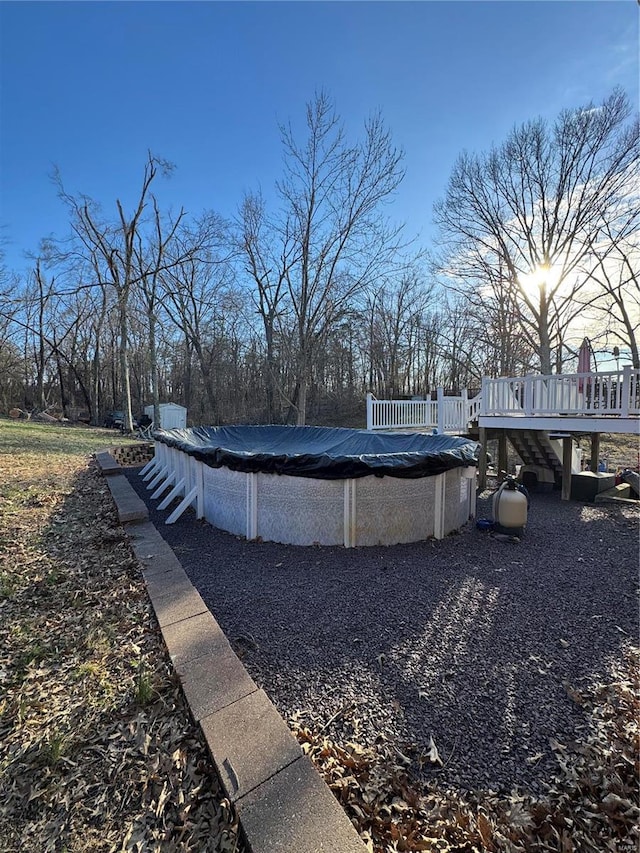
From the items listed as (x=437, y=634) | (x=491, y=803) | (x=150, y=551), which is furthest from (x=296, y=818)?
(x=150, y=551)

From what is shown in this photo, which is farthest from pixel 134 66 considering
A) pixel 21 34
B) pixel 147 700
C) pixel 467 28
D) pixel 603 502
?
pixel 603 502

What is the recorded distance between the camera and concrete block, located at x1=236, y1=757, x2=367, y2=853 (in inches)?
40.2

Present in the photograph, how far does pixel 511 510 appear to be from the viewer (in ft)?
13.2

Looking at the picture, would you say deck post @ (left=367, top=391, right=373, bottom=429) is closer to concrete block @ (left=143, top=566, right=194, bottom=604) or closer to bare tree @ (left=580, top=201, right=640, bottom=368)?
concrete block @ (left=143, top=566, right=194, bottom=604)

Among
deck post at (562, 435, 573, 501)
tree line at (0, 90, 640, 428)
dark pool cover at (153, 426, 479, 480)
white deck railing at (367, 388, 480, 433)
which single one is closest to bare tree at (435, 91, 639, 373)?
tree line at (0, 90, 640, 428)

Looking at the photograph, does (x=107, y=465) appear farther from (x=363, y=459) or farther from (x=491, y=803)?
(x=491, y=803)

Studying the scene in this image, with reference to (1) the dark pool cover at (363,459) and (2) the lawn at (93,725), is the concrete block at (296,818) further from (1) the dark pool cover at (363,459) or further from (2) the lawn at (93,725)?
(1) the dark pool cover at (363,459)

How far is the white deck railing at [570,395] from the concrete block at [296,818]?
20.1 ft

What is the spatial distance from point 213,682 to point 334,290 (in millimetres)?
14406

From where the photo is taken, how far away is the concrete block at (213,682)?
4.99ft

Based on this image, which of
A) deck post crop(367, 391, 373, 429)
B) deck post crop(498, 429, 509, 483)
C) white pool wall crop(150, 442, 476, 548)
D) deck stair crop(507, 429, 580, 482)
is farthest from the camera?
deck post crop(367, 391, 373, 429)

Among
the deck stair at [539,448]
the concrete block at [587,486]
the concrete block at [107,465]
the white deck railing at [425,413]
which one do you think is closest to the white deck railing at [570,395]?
the deck stair at [539,448]

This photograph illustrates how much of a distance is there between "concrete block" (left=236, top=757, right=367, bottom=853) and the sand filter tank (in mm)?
3463

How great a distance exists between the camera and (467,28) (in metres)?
5.22
